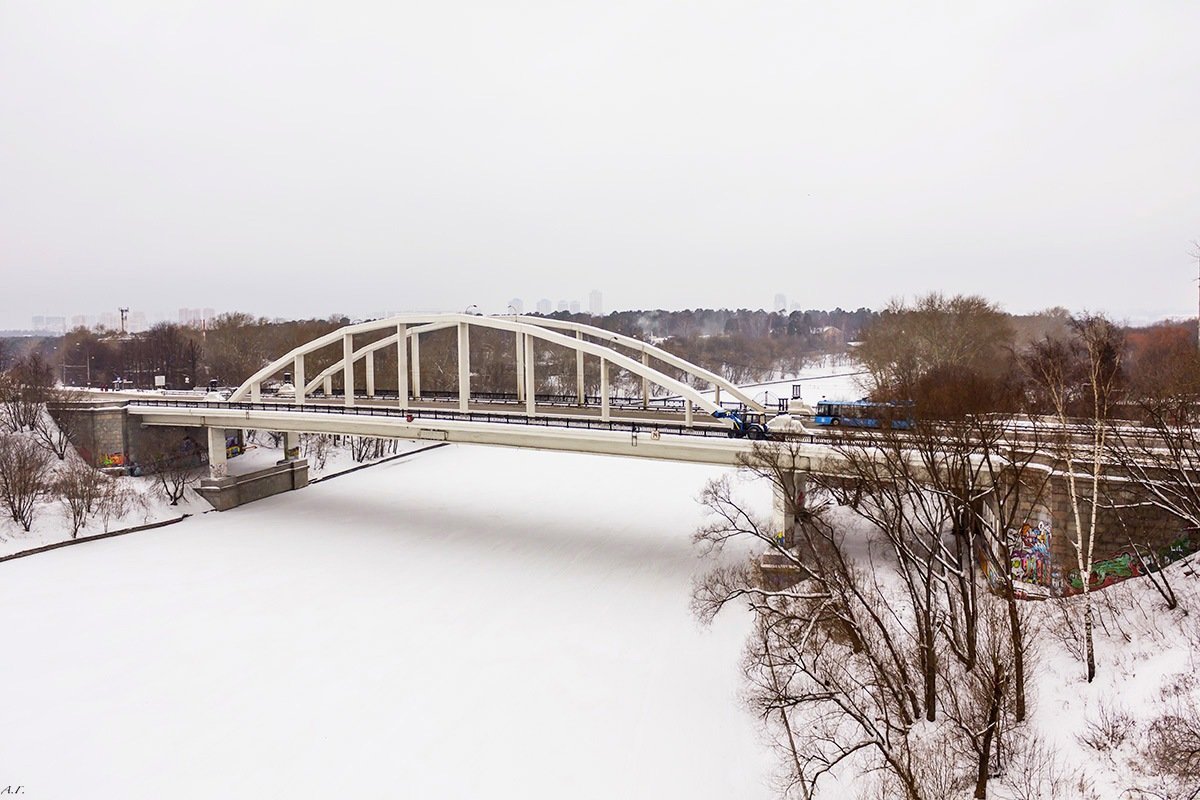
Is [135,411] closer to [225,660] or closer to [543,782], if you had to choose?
[225,660]

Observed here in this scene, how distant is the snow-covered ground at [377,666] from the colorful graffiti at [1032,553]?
7353 millimetres

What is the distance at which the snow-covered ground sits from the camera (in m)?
13.2

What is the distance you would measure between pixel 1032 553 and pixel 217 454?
36443mm

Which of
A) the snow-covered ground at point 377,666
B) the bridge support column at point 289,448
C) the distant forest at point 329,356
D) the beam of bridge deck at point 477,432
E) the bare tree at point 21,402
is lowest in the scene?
the snow-covered ground at point 377,666

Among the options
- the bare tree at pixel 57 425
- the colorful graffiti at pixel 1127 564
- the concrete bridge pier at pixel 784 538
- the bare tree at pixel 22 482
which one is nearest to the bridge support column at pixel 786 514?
the concrete bridge pier at pixel 784 538

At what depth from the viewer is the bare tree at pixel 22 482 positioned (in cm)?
2809

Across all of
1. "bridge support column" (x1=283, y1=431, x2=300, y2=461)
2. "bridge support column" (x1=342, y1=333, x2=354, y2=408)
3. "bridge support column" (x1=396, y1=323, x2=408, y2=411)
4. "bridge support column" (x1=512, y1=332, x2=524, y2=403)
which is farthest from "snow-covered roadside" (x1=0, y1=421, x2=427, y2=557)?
"bridge support column" (x1=512, y1=332, x2=524, y2=403)

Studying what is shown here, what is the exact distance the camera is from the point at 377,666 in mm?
17406

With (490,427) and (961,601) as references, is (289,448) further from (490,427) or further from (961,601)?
(961,601)

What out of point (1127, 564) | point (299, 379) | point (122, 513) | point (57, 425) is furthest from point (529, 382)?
point (57, 425)

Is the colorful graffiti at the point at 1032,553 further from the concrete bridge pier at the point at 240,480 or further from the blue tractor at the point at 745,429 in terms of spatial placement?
the concrete bridge pier at the point at 240,480

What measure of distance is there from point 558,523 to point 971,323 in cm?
3090

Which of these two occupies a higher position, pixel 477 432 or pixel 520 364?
pixel 520 364

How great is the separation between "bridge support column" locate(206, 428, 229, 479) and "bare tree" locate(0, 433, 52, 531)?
22.2 feet
